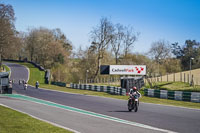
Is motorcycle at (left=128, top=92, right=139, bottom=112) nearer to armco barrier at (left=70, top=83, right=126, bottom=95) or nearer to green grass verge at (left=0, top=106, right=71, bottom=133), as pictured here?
green grass verge at (left=0, top=106, right=71, bottom=133)

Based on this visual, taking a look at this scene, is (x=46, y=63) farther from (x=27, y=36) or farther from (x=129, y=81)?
(x=129, y=81)

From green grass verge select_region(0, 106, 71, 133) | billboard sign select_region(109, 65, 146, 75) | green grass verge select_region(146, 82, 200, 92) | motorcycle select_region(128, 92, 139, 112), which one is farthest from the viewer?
billboard sign select_region(109, 65, 146, 75)

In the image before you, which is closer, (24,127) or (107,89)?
(24,127)

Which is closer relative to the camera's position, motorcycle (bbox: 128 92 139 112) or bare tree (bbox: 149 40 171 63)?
motorcycle (bbox: 128 92 139 112)

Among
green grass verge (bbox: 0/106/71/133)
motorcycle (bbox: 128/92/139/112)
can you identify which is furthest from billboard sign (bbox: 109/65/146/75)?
green grass verge (bbox: 0/106/71/133)

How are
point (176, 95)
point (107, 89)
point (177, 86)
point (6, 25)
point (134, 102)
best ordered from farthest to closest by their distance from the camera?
1. point (6, 25)
2. point (107, 89)
3. point (177, 86)
4. point (176, 95)
5. point (134, 102)

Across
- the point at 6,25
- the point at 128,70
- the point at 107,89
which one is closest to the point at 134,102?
the point at 107,89

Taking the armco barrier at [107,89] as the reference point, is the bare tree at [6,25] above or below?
above

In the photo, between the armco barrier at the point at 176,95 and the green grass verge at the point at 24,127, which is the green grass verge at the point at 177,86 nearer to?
the armco barrier at the point at 176,95

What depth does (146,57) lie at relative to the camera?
87062mm

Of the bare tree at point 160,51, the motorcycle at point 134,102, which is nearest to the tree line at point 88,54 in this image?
the bare tree at point 160,51

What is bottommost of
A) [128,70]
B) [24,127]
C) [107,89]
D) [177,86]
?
[24,127]

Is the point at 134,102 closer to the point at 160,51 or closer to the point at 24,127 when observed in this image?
the point at 24,127

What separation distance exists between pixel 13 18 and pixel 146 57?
1612 inches
